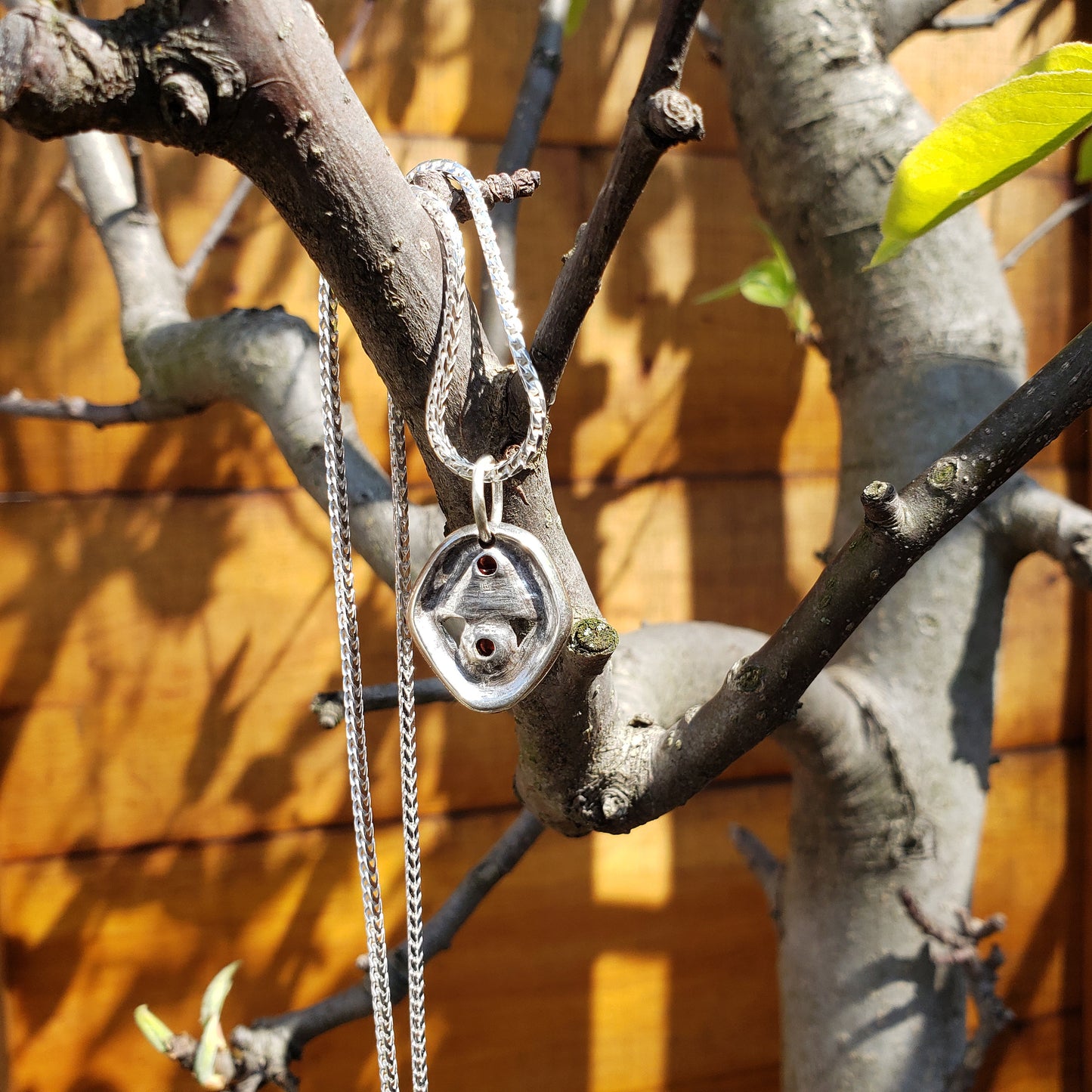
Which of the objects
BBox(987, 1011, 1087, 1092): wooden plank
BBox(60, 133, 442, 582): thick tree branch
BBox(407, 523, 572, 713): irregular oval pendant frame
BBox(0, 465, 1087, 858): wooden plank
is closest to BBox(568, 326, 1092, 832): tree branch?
BBox(407, 523, 572, 713): irregular oval pendant frame

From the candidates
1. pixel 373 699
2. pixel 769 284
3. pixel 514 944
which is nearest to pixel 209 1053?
pixel 373 699

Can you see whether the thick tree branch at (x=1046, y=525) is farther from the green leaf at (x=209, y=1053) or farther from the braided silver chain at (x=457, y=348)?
the green leaf at (x=209, y=1053)

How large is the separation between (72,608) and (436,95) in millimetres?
630

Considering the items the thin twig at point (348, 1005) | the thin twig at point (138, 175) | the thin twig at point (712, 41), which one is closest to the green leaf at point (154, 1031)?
the thin twig at point (348, 1005)

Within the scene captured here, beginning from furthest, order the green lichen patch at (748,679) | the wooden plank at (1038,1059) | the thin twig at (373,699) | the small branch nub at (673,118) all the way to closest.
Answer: the wooden plank at (1038,1059) → the thin twig at (373,699) → the green lichen patch at (748,679) → the small branch nub at (673,118)

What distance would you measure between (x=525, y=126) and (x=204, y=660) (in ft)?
1.93

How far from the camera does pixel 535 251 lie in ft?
3.24

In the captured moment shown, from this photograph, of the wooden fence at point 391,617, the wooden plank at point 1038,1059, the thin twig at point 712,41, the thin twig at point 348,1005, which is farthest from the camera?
the wooden plank at point 1038,1059

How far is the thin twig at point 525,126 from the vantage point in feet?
2.33

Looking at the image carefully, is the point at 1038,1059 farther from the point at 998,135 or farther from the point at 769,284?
the point at 998,135

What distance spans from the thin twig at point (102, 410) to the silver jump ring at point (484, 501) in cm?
38

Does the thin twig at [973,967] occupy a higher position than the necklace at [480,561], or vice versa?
the necklace at [480,561]

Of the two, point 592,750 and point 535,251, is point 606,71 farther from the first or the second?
point 592,750

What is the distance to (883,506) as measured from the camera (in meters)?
0.38
